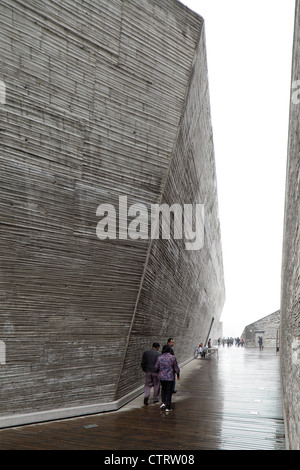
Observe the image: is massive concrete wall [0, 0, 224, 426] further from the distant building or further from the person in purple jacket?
the distant building

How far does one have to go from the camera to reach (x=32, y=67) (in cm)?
469

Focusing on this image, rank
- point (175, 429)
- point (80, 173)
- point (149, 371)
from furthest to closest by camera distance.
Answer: point (149, 371)
point (80, 173)
point (175, 429)

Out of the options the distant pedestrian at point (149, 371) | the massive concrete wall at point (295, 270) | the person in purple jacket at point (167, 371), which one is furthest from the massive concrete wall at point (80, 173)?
the massive concrete wall at point (295, 270)

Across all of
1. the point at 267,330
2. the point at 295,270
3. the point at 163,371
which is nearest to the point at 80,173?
the point at 295,270

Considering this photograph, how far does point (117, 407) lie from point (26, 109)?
468 cm

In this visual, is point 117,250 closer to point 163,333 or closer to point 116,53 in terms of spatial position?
point 116,53

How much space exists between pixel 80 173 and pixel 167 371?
341 centimetres

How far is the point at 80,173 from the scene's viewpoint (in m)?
5.30

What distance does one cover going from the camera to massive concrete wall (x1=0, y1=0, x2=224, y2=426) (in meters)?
4.77

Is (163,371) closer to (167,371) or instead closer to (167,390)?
(167,371)

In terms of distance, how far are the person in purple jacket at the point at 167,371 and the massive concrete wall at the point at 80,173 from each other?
61 centimetres

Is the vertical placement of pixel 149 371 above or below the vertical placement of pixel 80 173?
below

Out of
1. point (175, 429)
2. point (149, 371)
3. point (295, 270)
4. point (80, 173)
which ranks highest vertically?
point (80, 173)
